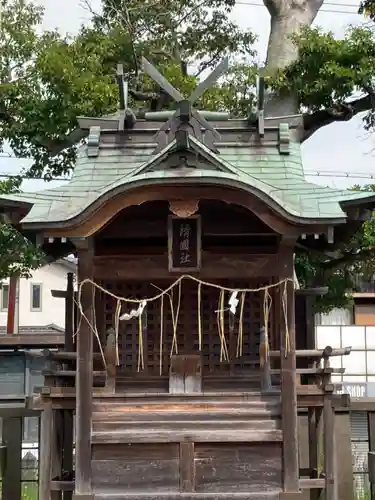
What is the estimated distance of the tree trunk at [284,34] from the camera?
39.8ft

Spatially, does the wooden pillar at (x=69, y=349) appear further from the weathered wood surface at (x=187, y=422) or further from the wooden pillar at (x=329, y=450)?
the wooden pillar at (x=329, y=450)

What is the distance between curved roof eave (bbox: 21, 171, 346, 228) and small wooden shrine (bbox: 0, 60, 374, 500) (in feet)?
0.04

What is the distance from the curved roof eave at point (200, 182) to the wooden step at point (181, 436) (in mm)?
2058

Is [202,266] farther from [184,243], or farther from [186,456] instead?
[186,456]

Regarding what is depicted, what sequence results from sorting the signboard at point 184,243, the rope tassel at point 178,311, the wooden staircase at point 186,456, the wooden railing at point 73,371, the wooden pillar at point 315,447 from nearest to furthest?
the wooden staircase at point 186,456 < the rope tassel at point 178,311 < the signboard at point 184,243 < the wooden railing at point 73,371 < the wooden pillar at point 315,447

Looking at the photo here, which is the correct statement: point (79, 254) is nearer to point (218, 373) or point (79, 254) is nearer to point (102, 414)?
point (102, 414)

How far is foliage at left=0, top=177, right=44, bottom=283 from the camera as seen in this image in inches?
448

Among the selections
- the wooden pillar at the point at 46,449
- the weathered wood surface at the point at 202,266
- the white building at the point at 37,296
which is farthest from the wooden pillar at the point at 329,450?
the white building at the point at 37,296

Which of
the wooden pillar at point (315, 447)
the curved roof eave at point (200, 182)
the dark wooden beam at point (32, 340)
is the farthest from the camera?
the dark wooden beam at point (32, 340)

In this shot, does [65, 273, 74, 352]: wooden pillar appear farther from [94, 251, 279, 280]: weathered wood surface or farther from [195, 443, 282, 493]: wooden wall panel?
[195, 443, 282, 493]: wooden wall panel

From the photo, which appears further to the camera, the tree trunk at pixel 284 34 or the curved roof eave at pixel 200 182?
the tree trunk at pixel 284 34

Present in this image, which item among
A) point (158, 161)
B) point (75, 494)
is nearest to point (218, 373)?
point (75, 494)

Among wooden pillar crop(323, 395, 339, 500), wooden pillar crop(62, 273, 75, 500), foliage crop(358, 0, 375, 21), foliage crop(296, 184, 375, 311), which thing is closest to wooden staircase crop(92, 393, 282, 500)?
wooden pillar crop(323, 395, 339, 500)

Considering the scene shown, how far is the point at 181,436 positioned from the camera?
20.3ft
